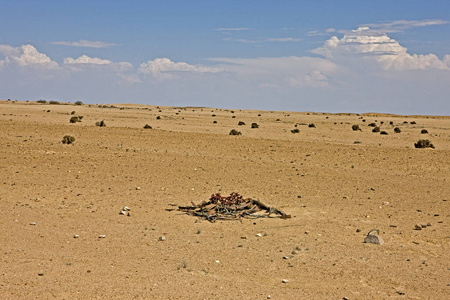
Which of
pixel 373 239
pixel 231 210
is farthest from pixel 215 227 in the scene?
pixel 373 239

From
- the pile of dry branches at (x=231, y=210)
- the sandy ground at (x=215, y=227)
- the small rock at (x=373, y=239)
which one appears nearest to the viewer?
the sandy ground at (x=215, y=227)

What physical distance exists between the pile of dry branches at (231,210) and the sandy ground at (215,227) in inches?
15.8

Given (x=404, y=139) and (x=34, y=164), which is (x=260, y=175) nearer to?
(x=34, y=164)

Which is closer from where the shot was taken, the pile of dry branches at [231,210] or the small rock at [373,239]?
the small rock at [373,239]

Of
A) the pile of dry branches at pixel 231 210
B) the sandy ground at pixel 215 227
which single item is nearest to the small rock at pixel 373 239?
the sandy ground at pixel 215 227

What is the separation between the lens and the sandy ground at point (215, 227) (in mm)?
8250

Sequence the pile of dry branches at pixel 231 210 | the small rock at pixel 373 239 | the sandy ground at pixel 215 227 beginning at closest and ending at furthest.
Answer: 1. the sandy ground at pixel 215 227
2. the small rock at pixel 373 239
3. the pile of dry branches at pixel 231 210

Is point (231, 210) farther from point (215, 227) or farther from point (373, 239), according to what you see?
point (373, 239)

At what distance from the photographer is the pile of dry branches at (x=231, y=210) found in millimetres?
13094

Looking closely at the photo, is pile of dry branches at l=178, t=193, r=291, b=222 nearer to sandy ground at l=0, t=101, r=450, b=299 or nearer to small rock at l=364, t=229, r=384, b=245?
sandy ground at l=0, t=101, r=450, b=299

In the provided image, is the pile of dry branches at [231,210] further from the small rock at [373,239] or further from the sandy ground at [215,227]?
the small rock at [373,239]

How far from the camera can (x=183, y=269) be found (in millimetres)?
8984

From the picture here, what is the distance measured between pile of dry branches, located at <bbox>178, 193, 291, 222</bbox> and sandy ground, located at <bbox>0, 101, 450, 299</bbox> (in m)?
0.40

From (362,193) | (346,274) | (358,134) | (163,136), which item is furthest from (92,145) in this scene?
(358,134)
